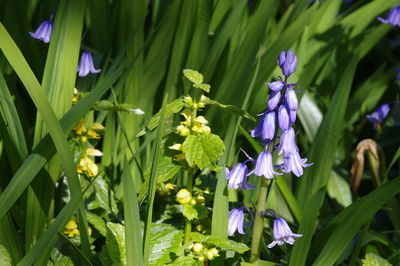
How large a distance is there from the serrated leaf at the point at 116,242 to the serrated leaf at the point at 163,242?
12cm

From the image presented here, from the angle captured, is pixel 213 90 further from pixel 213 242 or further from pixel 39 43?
pixel 213 242

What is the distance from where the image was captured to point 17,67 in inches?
67.2

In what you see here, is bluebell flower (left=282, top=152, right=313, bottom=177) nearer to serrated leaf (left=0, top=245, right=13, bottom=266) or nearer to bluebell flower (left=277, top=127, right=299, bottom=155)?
bluebell flower (left=277, top=127, right=299, bottom=155)

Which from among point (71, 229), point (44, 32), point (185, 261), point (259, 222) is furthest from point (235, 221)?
point (44, 32)

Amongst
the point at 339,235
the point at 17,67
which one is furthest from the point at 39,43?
the point at 339,235

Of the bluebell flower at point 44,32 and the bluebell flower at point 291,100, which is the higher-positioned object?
the bluebell flower at point 44,32

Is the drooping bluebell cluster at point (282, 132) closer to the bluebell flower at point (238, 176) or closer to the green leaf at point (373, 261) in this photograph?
the bluebell flower at point (238, 176)

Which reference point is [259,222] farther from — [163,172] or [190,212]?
[163,172]

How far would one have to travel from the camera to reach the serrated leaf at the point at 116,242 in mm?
1703

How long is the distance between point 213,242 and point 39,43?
4.38ft

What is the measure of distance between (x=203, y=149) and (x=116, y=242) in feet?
1.21

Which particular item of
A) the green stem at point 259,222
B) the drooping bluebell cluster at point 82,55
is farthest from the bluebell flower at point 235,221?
the drooping bluebell cluster at point 82,55

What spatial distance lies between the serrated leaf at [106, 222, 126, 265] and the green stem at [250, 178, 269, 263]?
14.9 inches

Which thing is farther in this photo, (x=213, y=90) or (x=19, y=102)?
(x=213, y=90)
